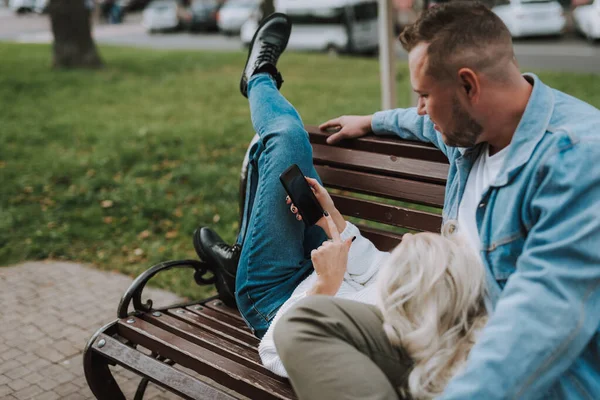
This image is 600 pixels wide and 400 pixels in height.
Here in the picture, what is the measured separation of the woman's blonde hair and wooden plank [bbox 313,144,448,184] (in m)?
1.01

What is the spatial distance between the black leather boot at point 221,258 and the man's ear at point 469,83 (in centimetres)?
129

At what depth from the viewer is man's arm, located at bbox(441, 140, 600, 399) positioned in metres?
1.68

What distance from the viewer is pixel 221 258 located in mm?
3082

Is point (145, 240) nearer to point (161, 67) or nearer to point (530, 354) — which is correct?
point (530, 354)

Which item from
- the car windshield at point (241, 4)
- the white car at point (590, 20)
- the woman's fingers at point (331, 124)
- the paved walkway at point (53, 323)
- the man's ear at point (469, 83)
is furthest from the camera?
the car windshield at point (241, 4)

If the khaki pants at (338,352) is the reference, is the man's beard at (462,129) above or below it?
above

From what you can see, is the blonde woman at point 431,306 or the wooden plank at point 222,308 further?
the wooden plank at point 222,308

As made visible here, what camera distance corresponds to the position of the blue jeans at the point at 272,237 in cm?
272

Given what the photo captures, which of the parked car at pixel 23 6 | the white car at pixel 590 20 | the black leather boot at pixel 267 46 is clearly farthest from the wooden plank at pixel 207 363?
the parked car at pixel 23 6

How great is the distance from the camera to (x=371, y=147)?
311cm

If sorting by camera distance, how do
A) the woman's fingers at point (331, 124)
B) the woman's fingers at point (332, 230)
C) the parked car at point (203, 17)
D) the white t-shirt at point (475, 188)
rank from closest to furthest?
the white t-shirt at point (475, 188), the woman's fingers at point (332, 230), the woman's fingers at point (331, 124), the parked car at point (203, 17)

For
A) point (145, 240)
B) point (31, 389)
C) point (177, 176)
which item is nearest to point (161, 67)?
point (177, 176)

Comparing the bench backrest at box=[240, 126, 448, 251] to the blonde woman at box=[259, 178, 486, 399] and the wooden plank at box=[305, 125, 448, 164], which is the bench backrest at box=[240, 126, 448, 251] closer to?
the wooden plank at box=[305, 125, 448, 164]

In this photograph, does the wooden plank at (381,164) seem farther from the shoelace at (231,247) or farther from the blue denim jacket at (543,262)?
the blue denim jacket at (543,262)
